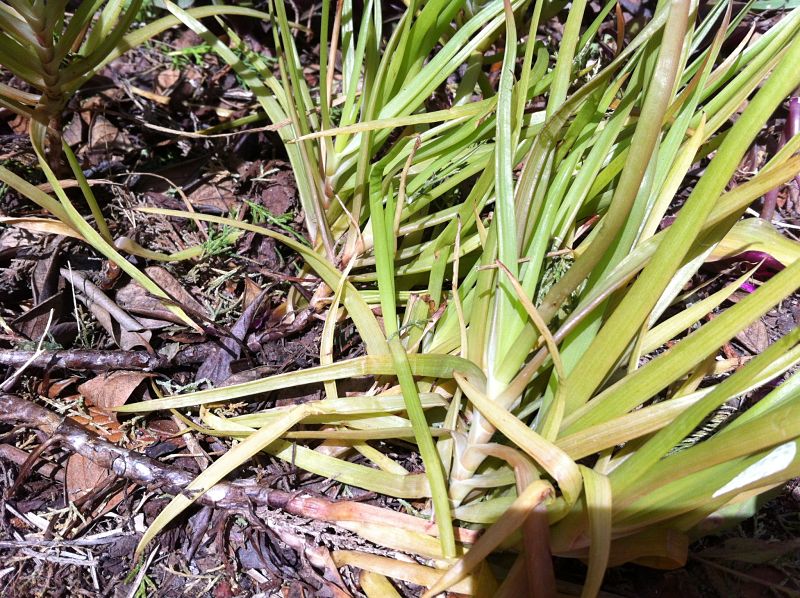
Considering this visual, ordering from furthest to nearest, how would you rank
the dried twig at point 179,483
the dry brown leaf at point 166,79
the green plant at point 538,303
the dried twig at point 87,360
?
the dry brown leaf at point 166,79, the dried twig at point 87,360, the dried twig at point 179,483, the green plant at point 538,303

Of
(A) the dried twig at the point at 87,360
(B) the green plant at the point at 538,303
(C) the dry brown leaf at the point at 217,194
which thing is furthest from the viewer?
(C) the dry brown leaf at the point at 217,194

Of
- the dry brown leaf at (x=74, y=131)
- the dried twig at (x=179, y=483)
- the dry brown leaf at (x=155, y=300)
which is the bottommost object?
the dried twig at (x=179, y=483)

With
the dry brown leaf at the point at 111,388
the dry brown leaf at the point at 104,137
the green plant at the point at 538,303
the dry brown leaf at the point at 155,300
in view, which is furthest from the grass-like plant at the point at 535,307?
the dry brown leaf at the point at 104,137

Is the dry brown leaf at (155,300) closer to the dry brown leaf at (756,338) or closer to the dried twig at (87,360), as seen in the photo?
the dried twig at (87,360)

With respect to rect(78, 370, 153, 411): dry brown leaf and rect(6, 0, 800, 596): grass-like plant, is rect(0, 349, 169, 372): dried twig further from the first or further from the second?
rect(6, 0, 800, 596): grass-like plant

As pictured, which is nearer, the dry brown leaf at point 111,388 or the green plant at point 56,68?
the green plant at point 56,68

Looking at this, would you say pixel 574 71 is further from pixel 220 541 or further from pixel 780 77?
pixel 220 541

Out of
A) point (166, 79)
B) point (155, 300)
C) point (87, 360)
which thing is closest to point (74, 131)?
point (166, 79)

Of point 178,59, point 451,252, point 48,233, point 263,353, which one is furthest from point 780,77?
point 178,59
